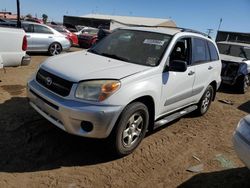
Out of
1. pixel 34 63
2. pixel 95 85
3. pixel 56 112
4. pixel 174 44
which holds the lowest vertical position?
pixel 34 63

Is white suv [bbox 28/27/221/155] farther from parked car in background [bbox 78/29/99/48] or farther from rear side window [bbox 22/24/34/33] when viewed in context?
parked car in background [bbox 78/29/99/48]

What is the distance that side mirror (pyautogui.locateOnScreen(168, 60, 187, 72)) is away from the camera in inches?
173

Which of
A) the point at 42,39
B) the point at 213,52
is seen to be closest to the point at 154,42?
the point at 213,52

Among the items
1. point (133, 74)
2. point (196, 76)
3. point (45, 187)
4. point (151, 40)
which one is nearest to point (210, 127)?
point (196, 76)

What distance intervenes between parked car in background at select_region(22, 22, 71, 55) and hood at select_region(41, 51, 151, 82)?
7994mm

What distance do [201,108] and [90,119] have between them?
11.3 ft

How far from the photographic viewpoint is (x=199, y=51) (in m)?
5.70

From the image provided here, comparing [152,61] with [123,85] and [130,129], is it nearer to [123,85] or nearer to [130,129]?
[123,85]

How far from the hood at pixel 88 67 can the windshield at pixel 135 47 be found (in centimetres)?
23

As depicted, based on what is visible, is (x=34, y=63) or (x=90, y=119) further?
(x=34, y=63)

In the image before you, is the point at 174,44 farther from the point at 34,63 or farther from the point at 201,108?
the point at 34,63

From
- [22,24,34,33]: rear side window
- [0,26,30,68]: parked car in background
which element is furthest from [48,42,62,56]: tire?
[0,26,30,68]: parked car in background

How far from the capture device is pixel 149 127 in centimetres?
459

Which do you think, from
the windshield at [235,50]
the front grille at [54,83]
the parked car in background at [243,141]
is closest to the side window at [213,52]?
the parked car in background at [243,141]
